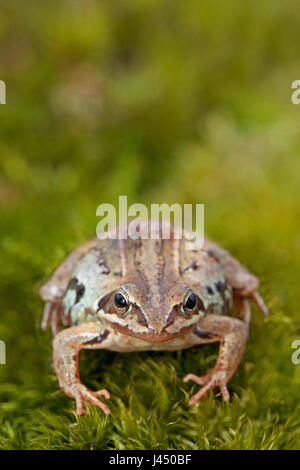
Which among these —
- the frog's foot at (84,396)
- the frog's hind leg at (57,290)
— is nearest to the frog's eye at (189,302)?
the frog's foot at (84,396)

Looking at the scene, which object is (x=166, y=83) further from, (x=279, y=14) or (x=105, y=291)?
(x=105, y=291)

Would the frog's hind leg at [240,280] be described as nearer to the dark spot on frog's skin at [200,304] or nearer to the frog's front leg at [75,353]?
the dark spot on frog's skin at [200,304]

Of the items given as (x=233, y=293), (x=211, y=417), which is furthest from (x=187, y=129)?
(x=211, y=417)
